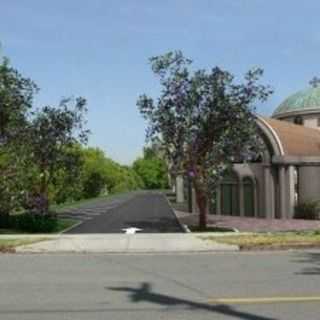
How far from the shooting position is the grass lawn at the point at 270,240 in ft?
62.1

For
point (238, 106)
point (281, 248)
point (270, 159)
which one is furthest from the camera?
point (270, 159)

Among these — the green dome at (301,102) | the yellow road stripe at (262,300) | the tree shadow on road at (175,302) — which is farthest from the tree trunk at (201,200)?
the green dome at (301,102)

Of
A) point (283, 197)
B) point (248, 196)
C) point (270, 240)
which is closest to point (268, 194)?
point (283, 197)

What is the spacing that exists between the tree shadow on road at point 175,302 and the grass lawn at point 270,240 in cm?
772

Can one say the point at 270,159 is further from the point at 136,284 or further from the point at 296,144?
the point at 136,284

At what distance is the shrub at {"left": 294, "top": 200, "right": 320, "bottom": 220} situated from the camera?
32.0 m

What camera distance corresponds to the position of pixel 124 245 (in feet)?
65.2

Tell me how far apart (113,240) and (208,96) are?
6515mm

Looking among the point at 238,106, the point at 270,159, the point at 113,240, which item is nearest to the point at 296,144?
the point at 270,159

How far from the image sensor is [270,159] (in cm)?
3381

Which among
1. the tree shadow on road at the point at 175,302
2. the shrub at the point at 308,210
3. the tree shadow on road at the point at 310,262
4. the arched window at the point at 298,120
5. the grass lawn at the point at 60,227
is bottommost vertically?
the tree shadow on road at the point at 175,302

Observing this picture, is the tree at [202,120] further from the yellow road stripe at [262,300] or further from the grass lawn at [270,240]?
the yellow road stripe at [262,300]

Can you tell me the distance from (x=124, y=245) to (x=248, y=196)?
15.6 metres

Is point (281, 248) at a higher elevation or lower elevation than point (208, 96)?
lower
